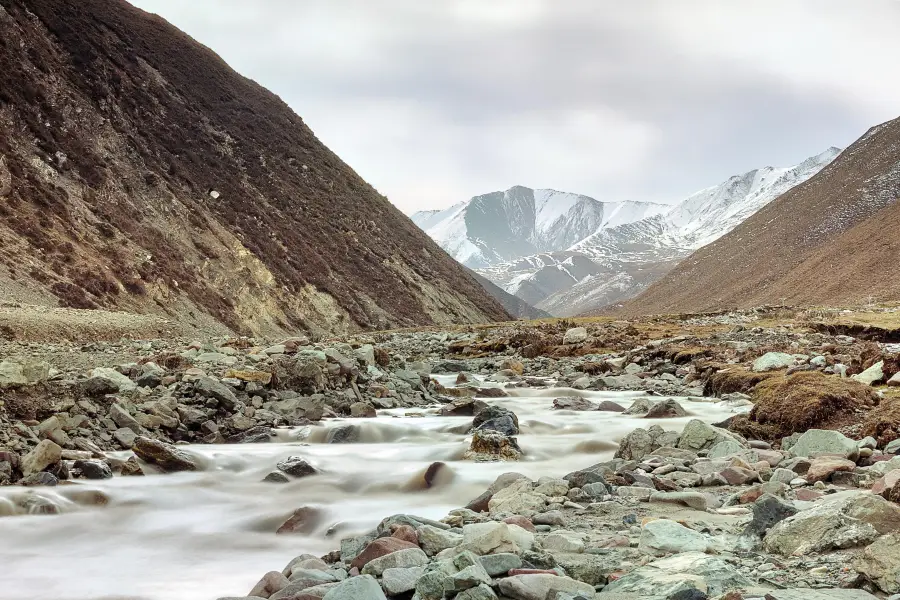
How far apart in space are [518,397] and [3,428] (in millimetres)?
12444

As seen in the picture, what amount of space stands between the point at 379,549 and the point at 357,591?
1181mm

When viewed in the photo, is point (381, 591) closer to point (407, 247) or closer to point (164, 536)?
point (164, 536)

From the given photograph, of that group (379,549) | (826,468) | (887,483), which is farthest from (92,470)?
(887,483)

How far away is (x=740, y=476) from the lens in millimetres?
7723

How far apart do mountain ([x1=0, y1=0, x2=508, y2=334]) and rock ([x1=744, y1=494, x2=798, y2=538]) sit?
1207 inches

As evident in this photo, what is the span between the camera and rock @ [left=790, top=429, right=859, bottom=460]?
823 centimetres

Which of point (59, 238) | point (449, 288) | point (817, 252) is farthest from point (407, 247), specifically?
point (817, 252)

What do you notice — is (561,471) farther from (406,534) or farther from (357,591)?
(357,591)

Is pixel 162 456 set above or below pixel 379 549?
above

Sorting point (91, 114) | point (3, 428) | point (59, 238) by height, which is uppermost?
point (91, 114)

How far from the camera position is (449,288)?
7712 cm

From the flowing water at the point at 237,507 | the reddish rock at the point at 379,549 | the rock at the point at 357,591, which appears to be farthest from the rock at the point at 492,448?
the rock at the point at 357,591

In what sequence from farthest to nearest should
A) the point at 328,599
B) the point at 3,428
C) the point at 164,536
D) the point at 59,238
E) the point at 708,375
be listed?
the point at 59,238 → the point at 708,375 → the point at 3,428 → the point at 164,536 → the point at 328,599

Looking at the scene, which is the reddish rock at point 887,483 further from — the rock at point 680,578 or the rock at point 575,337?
the rock at point 575,337
